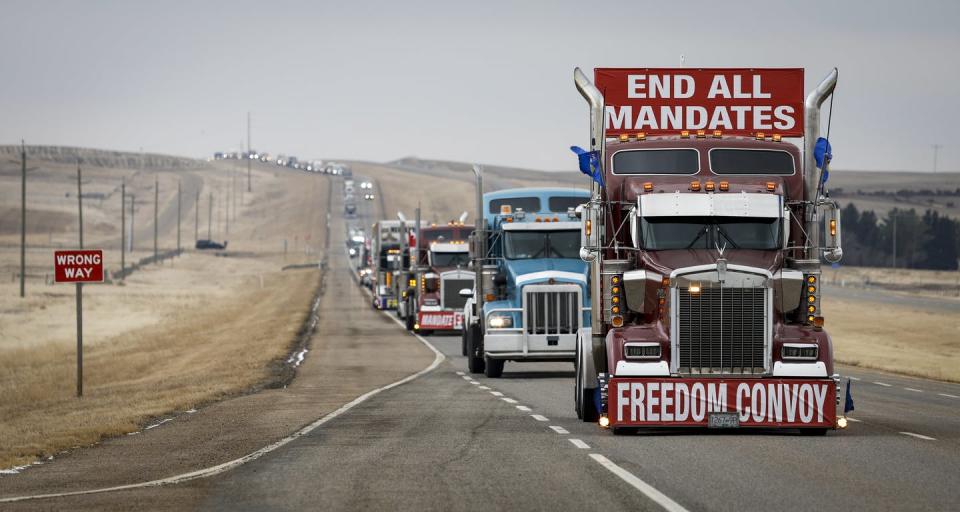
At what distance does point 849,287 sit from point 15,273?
2504 inches

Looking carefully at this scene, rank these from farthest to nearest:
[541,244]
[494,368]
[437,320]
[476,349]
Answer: [437,320] < [476,349] < [494,368] < [541,244]

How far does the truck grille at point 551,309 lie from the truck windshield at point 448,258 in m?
21.3

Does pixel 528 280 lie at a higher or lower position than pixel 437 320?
higher

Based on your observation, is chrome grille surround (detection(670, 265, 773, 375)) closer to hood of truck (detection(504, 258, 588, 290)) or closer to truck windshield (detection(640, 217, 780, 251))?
truck windshield (detection(640, 217, 780, 251))

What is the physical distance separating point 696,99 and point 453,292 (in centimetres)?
3159

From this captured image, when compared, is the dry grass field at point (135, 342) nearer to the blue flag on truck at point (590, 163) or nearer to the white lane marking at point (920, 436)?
the blue flag on truck at point (590, 163)

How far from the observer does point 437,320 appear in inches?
2072

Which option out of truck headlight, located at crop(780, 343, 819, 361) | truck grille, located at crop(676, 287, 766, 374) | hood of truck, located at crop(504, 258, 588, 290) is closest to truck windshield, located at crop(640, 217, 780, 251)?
truck grille, located at crop(676, 287, 766, 374)

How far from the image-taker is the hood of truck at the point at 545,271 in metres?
29.2

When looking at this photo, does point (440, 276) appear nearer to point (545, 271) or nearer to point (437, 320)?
point (437, 320)

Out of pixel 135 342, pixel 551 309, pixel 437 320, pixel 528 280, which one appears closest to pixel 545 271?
pixel 528 280

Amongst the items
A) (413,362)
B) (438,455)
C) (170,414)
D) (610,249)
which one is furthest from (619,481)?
(413,362)

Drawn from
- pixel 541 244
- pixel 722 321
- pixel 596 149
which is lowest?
pixel 722 321

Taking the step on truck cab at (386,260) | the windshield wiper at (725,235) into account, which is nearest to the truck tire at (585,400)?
the windshield wiper at (725,235)
